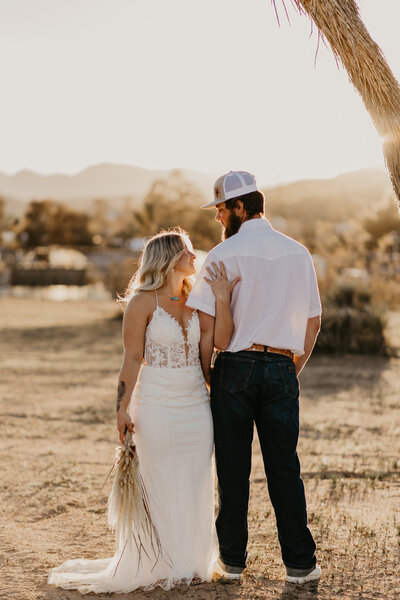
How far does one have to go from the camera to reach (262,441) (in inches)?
155

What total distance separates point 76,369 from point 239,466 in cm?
938

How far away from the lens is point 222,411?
3854mm

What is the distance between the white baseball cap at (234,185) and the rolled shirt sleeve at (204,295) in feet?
1.07

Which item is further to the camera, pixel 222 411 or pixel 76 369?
pixel 76 369

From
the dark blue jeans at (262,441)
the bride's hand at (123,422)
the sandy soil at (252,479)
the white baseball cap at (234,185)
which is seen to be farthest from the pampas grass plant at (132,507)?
the white baseball cap at (234,185)

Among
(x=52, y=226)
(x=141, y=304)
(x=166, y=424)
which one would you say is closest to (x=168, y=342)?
(x=141, y=304)

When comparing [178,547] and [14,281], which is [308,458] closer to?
[178,547]

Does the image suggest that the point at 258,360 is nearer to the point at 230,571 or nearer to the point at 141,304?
the point at 141,304

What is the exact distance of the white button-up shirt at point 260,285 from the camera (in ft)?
12.5

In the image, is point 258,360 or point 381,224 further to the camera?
point 381,224

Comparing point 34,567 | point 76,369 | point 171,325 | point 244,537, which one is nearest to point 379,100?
point 171,325

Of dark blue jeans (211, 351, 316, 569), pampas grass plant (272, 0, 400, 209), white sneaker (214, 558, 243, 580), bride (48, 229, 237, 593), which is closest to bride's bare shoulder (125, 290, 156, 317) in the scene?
bride (48, 229, 237, 593)

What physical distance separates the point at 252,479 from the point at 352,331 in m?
8.64

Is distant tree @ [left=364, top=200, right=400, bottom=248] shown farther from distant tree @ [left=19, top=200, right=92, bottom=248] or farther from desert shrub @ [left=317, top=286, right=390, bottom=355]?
desert shrub @ [left=317, top=286, right=390, bottom=355]
